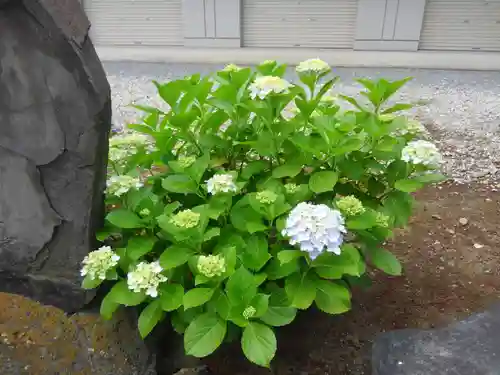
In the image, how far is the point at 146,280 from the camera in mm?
1423

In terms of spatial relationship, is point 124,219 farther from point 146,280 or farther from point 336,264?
point 336,264

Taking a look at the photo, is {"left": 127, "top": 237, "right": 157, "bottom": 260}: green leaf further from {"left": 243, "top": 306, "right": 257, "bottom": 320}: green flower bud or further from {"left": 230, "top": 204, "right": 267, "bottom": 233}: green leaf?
{"left": 243, "top": 306, "right": 257, "bottom": 320}: green flower bud

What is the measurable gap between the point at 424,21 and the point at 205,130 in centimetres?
449

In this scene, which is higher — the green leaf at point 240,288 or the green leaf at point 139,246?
the green leaf at point 240,288

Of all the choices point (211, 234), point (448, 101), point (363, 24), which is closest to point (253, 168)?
point (211, 234)

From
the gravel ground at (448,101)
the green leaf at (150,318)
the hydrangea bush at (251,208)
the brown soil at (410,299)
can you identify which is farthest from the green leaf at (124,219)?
the gravel ground at (448,101)

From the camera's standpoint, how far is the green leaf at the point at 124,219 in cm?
157

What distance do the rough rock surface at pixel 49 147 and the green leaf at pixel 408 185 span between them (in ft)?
2.81

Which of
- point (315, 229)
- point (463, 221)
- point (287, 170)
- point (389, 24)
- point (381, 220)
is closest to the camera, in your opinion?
point (315, 229)

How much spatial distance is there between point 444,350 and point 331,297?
1.32ft

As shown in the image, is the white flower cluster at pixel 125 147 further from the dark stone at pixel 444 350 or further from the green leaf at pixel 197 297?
the dark stone at pixel 444 350

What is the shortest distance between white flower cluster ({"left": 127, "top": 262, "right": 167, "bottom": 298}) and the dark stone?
26.7 inches

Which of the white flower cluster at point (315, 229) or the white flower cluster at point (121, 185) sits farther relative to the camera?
the white flower cluster at point (121, 185)

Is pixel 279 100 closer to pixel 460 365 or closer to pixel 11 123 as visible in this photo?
pixel 11 123
